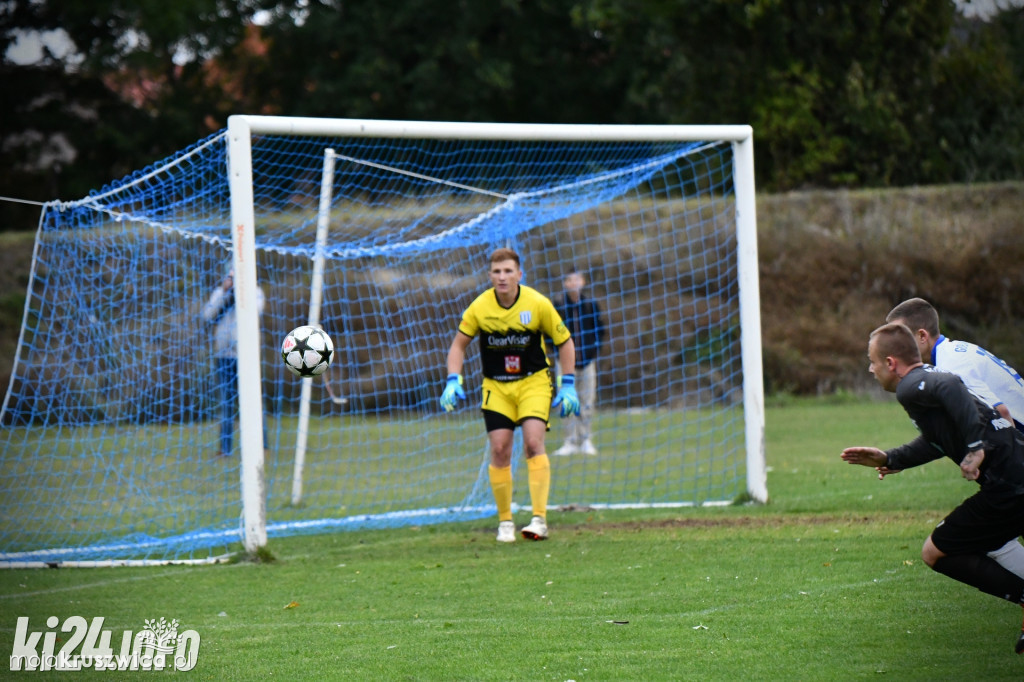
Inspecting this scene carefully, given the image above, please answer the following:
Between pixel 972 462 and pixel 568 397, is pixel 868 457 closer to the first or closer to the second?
pixel 972 462

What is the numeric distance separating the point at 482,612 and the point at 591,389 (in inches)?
258

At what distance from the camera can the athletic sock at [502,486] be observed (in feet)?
26.0

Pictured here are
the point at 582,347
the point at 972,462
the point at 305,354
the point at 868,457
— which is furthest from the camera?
the point at 582,347

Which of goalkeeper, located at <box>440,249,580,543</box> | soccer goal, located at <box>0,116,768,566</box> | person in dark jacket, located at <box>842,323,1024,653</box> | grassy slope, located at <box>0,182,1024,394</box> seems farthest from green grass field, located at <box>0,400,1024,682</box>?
grassy slope, located at <box>0,182,1024,394</box>

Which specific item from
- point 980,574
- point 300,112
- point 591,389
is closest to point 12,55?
point 300,112

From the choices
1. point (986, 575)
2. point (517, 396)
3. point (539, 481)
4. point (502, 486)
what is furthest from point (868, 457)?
point (502, 486)

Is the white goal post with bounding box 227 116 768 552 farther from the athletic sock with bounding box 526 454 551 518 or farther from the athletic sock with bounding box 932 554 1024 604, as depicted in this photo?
the athletic sock with bounding box 932 554 1024 604

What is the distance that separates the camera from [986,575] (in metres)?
4.81

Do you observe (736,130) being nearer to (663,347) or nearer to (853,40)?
(663,347)

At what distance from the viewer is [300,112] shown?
2630 centimetres

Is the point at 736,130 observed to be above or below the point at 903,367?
above

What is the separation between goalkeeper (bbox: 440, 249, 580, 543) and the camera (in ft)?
25.5

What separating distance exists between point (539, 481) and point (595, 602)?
192cm

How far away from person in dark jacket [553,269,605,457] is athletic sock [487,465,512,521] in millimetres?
3877
